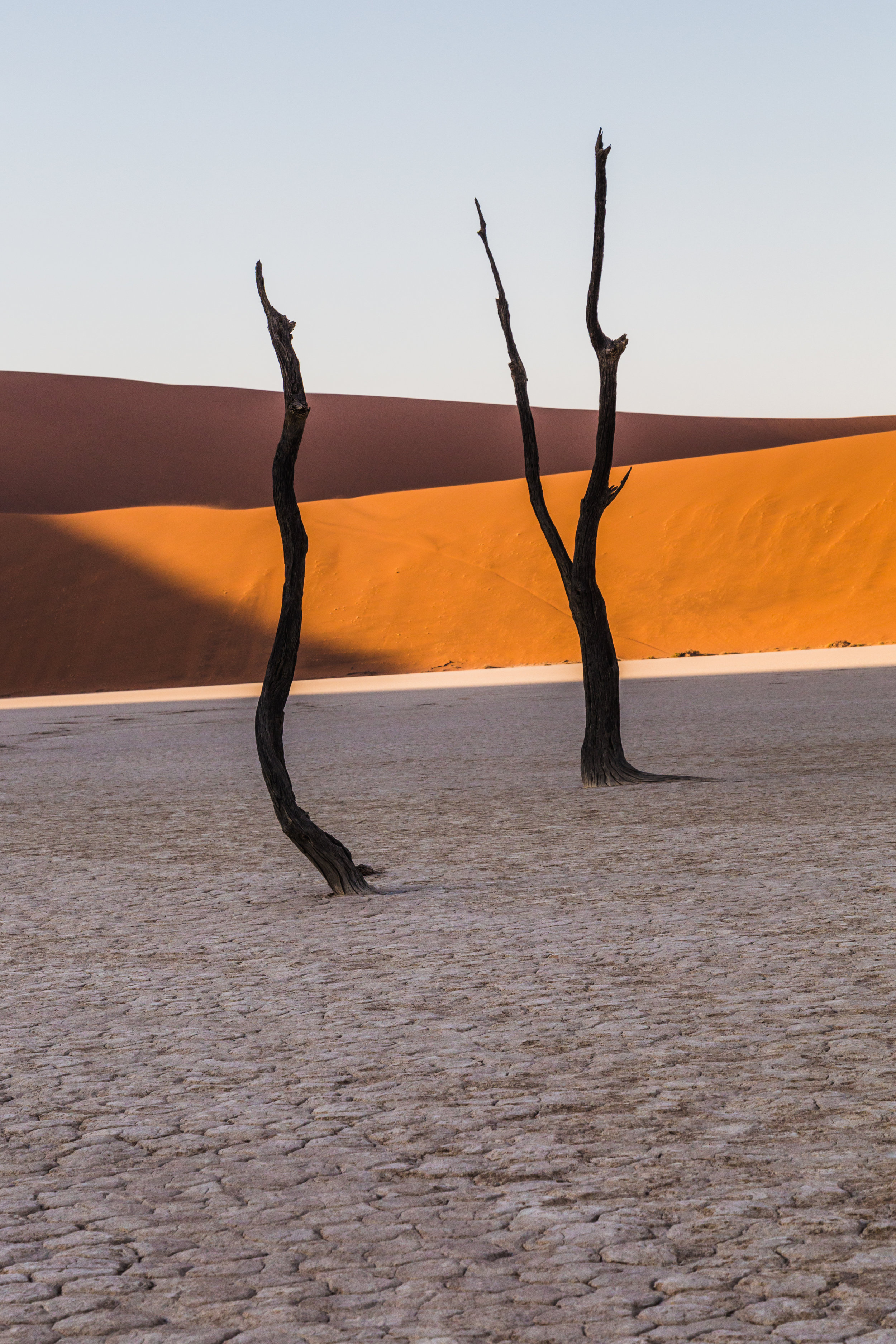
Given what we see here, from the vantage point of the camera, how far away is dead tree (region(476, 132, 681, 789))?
1270cm

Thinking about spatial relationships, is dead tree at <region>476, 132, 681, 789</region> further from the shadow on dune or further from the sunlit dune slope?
the shadow on dune

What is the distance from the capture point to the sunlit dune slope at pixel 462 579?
139 feet

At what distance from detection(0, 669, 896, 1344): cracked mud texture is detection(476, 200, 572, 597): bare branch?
392 centimetres

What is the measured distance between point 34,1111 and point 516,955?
2.30 m

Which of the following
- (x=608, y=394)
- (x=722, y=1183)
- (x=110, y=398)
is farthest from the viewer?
(x=110, y=398)

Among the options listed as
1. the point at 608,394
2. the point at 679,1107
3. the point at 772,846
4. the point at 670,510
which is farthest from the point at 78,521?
the point at 679,1107

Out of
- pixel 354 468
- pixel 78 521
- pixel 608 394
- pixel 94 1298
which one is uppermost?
pixel 354 468

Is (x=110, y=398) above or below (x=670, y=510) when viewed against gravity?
above

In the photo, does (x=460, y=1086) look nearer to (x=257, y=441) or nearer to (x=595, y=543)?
(x=595, y=543)

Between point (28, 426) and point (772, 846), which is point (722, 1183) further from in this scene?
point (28, 426)

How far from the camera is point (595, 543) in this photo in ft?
43.5

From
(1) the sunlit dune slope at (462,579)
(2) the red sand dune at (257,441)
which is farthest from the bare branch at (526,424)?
(2) the red sand dune at (257,441)

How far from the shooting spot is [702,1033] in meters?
4.67

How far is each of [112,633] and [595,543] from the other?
34461 mm
